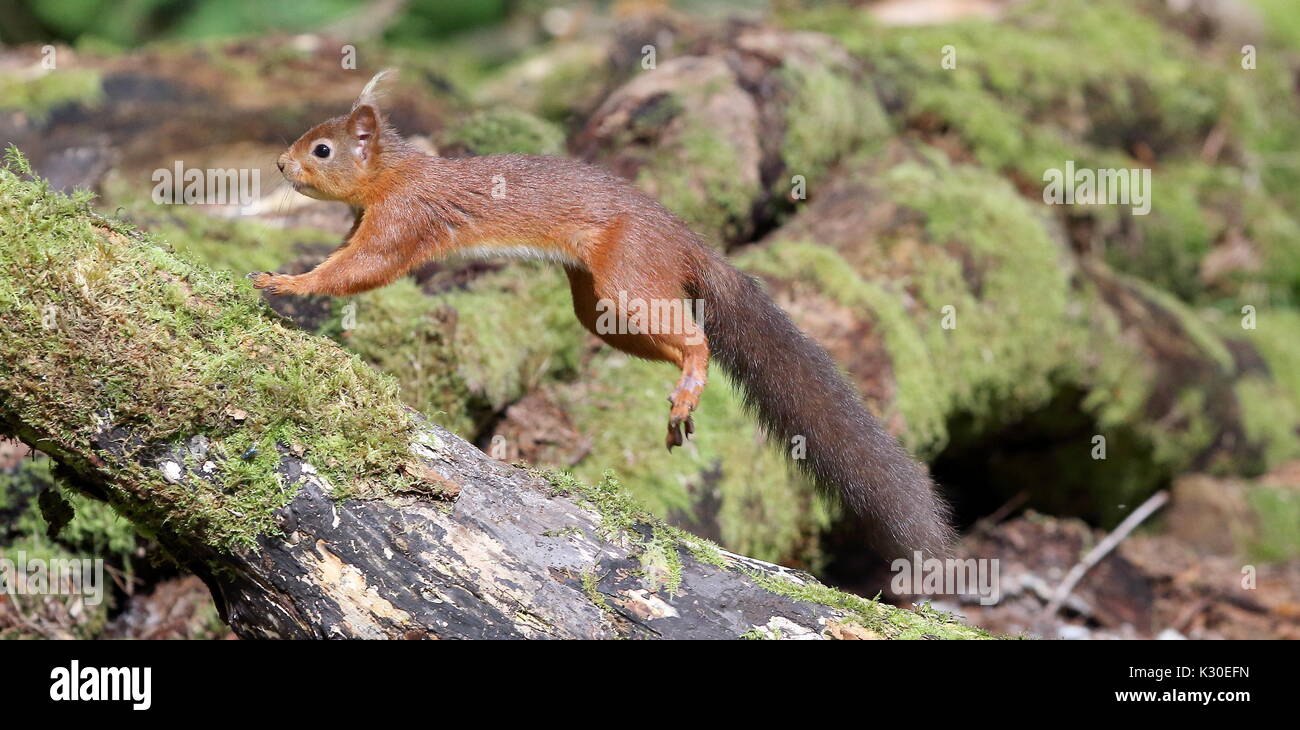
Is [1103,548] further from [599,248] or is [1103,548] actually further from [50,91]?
→ [50,91]

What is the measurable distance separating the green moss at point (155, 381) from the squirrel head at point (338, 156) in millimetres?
1002

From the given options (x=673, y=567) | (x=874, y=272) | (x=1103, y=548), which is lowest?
(x=1103, y=548)

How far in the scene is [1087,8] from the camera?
33.6 feet

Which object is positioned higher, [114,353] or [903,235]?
[903,235]

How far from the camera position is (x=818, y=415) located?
378 cm

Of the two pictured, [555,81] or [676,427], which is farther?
[555,81]

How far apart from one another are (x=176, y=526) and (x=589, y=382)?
266 centimetres

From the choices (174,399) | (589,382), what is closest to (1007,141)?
(589,382)

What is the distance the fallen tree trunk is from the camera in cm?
287

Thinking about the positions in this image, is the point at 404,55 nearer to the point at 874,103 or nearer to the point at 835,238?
the point at 874,103

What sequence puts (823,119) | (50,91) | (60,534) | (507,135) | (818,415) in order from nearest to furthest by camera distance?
(818,415), (60,534), (507,135), (50,91), (823,119)

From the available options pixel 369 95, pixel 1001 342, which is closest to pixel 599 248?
pixel 369 95

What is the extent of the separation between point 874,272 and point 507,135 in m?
2.22

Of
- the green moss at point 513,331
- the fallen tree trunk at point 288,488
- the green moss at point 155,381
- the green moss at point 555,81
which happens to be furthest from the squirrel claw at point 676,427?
the green moss at point 555,81
